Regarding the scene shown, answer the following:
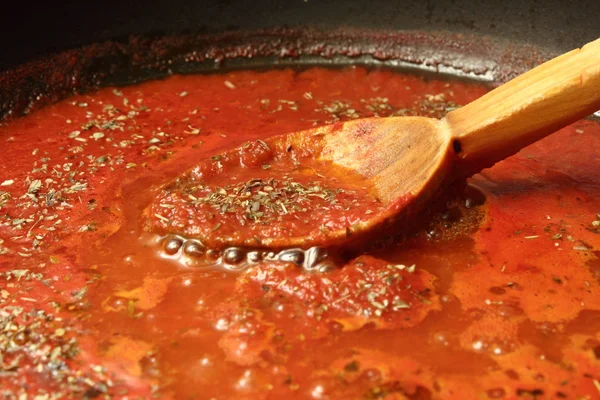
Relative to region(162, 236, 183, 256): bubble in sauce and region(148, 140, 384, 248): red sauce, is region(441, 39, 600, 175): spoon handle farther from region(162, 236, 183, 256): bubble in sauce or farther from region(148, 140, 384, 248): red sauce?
region(162, 236, 183, 256): bubble in sauce

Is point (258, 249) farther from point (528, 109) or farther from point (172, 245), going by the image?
point (528, 109)

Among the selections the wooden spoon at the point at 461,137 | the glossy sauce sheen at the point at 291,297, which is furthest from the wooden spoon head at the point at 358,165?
the glossy sauce sheen at the point at 291,297

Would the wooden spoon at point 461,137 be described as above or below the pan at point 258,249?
above

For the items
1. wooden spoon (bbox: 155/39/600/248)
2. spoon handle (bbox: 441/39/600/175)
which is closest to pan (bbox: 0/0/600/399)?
wooden spoon (bbox: 155/39/600/248)

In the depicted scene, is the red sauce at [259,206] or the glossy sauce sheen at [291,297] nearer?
the glossy sauce sheen at [291,297]

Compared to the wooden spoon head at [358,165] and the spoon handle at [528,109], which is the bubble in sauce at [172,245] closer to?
the wooden spoon head at [358,165]

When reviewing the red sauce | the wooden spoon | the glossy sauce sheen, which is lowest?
the glossy sauce sheen
